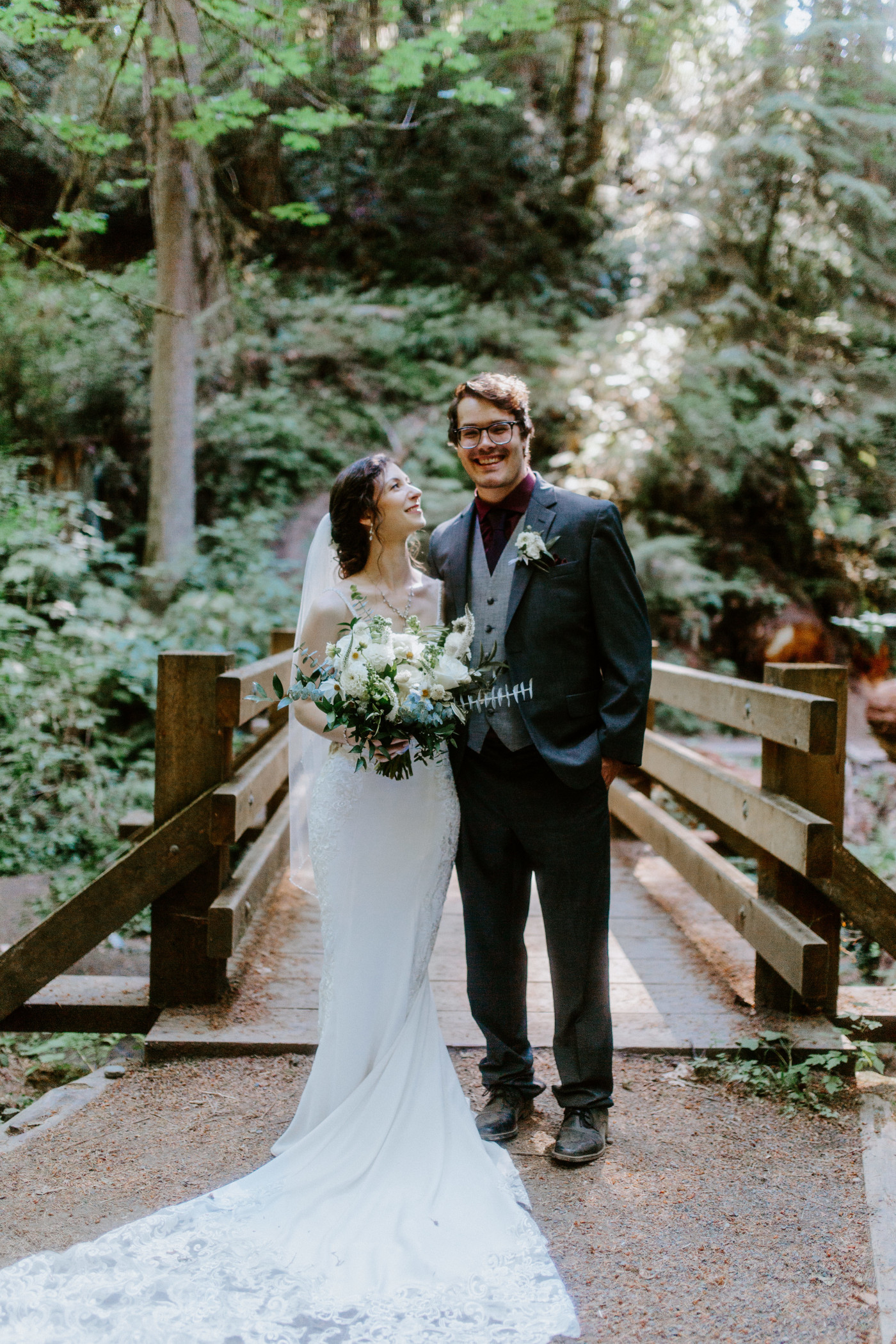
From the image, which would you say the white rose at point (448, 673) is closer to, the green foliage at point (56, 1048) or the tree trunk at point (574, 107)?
the green foliage at point (56, 1048)

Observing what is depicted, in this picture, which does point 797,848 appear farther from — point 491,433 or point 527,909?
point 491,433

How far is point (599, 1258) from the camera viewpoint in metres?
2.41

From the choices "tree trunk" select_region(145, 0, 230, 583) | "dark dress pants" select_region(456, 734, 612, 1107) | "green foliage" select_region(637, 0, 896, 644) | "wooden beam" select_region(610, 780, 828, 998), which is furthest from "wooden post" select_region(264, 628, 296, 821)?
"green foliage" select_region(637, 0, 896, 644)

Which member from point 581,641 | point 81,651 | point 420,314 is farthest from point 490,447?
point 420,314

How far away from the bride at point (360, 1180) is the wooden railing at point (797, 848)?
1212mm

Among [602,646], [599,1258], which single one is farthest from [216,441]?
[599,1258]

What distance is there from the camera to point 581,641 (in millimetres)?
3021

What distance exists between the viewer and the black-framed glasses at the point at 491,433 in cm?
299

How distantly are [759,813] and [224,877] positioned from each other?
2.01 metres

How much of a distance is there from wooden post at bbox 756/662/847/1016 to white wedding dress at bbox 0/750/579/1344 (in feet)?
4.48

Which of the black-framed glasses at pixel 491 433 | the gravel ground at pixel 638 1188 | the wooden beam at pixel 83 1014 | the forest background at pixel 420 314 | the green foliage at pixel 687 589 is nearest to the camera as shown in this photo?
the gravel ground at pixel 638 1188

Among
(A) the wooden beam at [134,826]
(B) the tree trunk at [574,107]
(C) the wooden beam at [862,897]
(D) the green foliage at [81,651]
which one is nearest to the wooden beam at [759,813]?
(C) the wooden beam at [862,897]

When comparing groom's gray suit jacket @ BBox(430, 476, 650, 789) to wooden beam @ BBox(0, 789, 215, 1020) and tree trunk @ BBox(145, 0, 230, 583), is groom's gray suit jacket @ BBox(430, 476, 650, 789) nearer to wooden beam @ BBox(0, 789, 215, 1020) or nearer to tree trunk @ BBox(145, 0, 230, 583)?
wooden beam @ BBox(0, 789, 215, 1020)

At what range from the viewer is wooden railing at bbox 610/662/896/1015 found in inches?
132
